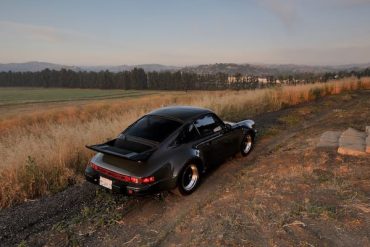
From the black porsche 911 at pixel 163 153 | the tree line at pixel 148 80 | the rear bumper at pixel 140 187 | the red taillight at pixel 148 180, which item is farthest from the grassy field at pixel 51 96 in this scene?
the red taillight at pixel 148 180

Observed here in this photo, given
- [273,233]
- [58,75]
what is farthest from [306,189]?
[58,75]

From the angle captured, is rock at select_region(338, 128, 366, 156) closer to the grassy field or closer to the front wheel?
the front wheel

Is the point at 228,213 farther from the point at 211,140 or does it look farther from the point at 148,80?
the point at 148,80

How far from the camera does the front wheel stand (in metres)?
4.94

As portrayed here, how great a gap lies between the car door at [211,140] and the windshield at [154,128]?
0.57 meters

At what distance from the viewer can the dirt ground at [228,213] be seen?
12.4ft

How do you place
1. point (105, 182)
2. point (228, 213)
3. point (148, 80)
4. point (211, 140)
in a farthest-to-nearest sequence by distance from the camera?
point (148, 80), point (211, 140), point (105, 182), point (228, 213)

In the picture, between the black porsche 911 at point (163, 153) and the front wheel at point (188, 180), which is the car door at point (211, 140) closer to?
the black porsche 911 at point (163, 153)

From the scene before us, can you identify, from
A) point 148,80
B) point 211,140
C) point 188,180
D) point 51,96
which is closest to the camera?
point 188,180

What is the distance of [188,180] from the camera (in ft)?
17.4

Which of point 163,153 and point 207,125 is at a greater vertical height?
point 207,125

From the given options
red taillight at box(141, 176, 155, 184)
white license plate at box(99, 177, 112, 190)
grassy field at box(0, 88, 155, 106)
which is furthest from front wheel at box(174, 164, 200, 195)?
grassy field at box(0, 88, 155, 106)

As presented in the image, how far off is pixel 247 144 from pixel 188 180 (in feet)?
8.82

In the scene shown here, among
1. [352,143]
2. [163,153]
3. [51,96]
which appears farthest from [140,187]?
[51,96]
